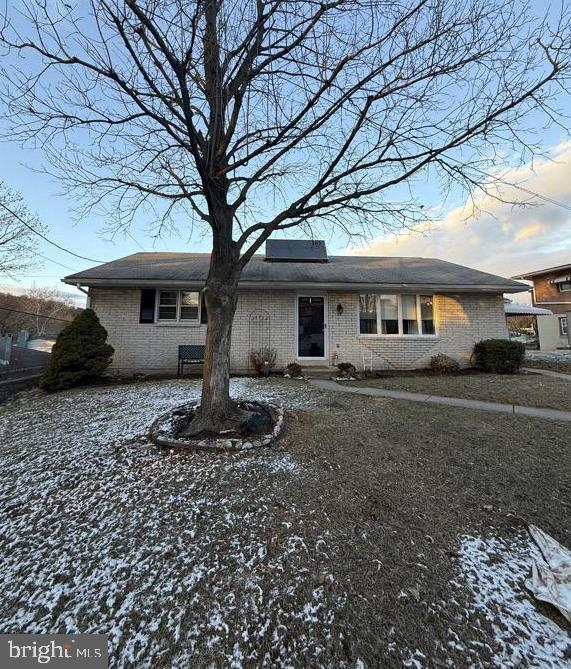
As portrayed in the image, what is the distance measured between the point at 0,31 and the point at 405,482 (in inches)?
255

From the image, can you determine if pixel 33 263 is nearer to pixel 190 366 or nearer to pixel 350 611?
pixel 190 366

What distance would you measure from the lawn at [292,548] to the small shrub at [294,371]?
4.49 metres

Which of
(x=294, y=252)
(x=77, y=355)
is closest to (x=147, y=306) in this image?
(x=77, y=355)

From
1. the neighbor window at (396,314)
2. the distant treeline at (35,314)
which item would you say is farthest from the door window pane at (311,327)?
the distant treeline at (35,314)

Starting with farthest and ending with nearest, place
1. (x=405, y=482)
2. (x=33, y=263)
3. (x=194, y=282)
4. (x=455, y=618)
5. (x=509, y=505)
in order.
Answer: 1. (x=33, y=263)
2. (x=194, y=282)
3. (x=405, y=482)
4. (x=509, y=505)
5. (x=455, y=618)

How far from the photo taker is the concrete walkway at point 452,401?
504cm

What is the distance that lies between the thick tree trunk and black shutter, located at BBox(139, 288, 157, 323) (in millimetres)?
5955

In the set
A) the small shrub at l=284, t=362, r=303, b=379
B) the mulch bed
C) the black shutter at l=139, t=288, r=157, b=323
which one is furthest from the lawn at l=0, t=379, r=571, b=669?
the black shutter at l=139, t=288, r=157, b=323

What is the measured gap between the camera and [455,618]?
5.28ft

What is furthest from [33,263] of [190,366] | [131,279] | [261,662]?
[261,662]

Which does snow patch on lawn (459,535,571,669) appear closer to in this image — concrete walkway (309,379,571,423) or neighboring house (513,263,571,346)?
concrete walkway (309,379,571,423)

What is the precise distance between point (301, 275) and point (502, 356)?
6635mm

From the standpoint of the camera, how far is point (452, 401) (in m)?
5.90

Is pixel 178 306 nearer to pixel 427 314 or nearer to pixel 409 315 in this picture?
pixel 409 315
